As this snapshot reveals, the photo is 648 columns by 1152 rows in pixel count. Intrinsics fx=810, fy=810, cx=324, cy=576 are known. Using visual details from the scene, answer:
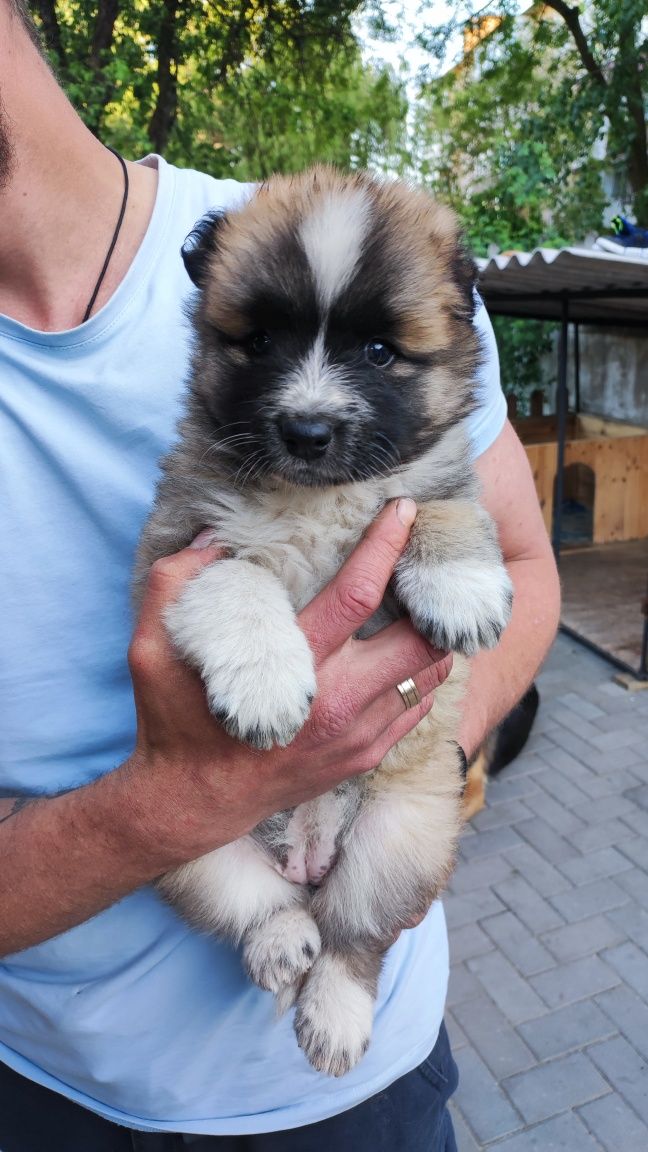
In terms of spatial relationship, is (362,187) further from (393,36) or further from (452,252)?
(393,36)

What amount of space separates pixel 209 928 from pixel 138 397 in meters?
1.01

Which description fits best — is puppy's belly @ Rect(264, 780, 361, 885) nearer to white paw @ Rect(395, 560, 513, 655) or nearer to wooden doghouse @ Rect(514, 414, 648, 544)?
white paw @ Rect(395, 560, 513, 655)

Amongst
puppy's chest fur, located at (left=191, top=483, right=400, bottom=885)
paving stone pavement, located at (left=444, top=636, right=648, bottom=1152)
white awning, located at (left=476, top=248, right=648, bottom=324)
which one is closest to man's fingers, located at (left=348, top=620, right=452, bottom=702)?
puppy's chest fur, located at (left=191, top=483, right=400, bottom=885)

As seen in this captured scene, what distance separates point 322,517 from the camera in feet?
4.84

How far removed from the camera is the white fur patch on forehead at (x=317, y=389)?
4.41 feet

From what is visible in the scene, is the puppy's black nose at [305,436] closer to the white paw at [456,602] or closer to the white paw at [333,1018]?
the white paw at [456,602]

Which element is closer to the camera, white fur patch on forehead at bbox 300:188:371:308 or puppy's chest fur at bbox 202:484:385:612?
white fur patch on forehead at bbox 300:188:371:308

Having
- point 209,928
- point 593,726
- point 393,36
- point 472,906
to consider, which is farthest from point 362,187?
point 393,36

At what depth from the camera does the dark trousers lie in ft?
4.91

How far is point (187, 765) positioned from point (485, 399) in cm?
101

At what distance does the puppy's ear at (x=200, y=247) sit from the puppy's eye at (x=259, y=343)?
187mm

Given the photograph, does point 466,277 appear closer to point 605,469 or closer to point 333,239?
point 333,239

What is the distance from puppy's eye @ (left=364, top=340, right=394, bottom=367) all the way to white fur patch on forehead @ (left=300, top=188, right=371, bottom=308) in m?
0.11

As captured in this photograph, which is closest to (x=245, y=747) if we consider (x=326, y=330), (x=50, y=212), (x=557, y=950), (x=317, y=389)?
(x=317, y=389)
